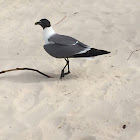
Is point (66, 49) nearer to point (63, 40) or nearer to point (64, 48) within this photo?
point (64, 48)

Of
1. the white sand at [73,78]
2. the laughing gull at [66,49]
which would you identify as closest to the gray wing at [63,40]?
the laughing gull at [66,49]

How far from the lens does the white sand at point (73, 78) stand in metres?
3.42

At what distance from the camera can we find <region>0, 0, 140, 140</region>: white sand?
3424mm

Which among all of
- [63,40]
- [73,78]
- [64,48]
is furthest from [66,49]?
[73,78]

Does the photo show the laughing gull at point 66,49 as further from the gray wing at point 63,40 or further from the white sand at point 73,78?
the white sand at point 73,78

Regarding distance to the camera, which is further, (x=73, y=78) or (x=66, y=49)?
(x=73, y=78)

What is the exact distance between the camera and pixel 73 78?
174 inches

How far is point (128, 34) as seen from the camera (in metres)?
5.45

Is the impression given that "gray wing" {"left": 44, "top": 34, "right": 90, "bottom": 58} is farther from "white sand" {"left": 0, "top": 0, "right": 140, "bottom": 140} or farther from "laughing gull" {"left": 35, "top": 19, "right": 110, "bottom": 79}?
"white sand" {"left": 0, "top": 0, "right": 140, "bottom": 140}

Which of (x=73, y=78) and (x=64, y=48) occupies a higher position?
(x=64, y=48)

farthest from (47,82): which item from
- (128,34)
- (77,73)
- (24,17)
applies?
(24,17)

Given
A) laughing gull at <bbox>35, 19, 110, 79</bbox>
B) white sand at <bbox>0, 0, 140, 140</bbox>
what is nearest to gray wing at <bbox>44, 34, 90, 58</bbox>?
laughing gull at <bbox>35, 19, 110, 79</bbox>

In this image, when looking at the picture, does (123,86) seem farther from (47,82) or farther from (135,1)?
(135,1)

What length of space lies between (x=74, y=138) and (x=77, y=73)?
142 cm
